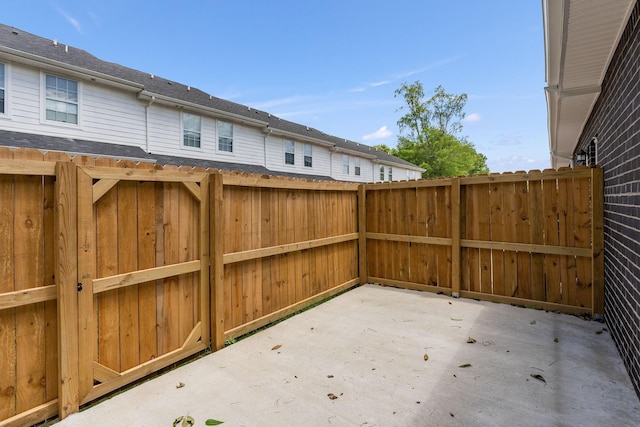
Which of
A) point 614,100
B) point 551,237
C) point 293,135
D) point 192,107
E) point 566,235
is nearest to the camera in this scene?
point 614,100

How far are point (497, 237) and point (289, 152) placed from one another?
10414 mm

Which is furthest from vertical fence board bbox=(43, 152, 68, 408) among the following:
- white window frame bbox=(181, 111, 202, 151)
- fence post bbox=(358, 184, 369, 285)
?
white window frame bbox=(181, 111, 202, 151)

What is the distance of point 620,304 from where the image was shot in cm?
293

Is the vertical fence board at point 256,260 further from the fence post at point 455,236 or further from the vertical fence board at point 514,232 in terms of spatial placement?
the vertical fence board at point 514,232

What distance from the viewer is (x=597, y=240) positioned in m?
3.85

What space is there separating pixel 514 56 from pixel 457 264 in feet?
34.8

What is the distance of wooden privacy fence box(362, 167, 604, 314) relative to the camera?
13.2ft

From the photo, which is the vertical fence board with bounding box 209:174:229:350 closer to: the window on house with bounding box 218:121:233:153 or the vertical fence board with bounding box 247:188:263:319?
the vertical fence board with bounding box 247:188:263:319

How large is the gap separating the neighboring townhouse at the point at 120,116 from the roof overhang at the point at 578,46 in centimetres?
864

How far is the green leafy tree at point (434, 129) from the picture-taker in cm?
2802

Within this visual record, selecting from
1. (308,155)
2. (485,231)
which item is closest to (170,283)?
(485,231)

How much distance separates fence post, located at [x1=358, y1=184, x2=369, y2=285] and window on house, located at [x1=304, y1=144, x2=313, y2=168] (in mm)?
9046

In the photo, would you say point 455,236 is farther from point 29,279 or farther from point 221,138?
point 221,138

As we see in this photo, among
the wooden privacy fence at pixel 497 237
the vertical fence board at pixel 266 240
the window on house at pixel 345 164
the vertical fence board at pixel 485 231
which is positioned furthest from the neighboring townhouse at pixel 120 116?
the vertical fence board at pixel 485 231
